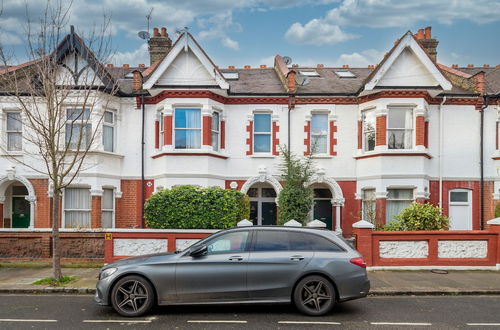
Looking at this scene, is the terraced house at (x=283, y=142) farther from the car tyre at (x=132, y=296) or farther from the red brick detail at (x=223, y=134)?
the car tyre at (x=132, y=296)

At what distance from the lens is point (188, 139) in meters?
16.2

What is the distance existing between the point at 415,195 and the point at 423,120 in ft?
9.93

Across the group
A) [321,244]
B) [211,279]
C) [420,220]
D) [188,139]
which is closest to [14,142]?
[188,139]

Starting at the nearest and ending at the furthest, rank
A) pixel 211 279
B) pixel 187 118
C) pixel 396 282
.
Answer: pixel 211 279
pixel 396 282
pixel 187 118

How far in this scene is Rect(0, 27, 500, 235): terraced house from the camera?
15742 mm

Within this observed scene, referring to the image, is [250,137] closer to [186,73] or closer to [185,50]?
[186,73]

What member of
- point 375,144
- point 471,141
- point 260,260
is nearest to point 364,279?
point 260,260

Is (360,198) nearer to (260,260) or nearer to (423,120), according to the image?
(423,120)

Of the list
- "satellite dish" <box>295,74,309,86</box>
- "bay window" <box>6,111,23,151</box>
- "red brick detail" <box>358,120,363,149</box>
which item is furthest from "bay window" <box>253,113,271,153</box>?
"bay window" <box>6,111,23,151</box>

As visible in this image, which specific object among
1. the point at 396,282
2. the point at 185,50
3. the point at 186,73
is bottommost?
the point at 396,282

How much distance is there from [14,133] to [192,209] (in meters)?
9.22

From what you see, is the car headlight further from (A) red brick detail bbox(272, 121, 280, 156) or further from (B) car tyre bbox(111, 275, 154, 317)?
(A) red brick detail bbox(272, 121, 280, 156)

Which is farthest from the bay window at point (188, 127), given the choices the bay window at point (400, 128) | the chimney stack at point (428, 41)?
the chimney stack at point (428, 41)

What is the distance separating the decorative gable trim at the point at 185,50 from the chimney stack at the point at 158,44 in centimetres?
365
